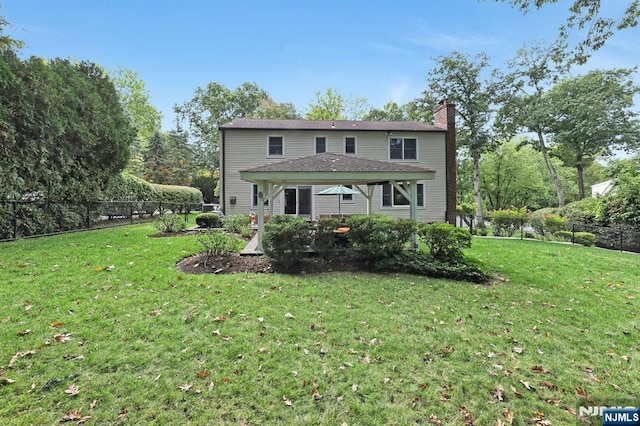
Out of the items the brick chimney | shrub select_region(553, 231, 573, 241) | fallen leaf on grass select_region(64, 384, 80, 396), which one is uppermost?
the brick chimney

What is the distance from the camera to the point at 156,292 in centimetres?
499

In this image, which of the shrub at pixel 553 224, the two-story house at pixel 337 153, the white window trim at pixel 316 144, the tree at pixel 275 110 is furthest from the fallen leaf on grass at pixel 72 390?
the tree at pixel 275 110

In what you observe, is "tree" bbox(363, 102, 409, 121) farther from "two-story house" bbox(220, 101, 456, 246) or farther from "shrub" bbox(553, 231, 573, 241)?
"shrub" bbox(553, 231, 573, 241)

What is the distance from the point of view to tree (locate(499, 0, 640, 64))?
5.32m

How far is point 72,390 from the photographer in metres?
2.65

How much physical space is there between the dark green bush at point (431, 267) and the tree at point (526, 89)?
1679 centimetres

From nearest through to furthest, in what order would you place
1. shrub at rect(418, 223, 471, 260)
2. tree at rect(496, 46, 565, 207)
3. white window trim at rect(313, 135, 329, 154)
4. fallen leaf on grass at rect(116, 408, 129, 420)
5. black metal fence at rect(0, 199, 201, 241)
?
fallen leaf on grass at rect(116, 408, 129, 420), shrub at rect(418, 223, 471, 260), black metal fence at rect(0, 199, 201, 241), white window trim at rect(313, 135, 329, 154), tree at rect(496, 46, 565, 207)

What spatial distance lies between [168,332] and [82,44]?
2627cm

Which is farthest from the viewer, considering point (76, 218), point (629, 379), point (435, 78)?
point (435, 78)

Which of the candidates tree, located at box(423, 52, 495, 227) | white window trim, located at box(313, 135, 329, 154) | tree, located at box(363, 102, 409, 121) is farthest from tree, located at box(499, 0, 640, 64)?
tree, located at box(363, 102, 409, 121)

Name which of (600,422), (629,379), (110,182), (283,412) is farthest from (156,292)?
Answer: (110,182)

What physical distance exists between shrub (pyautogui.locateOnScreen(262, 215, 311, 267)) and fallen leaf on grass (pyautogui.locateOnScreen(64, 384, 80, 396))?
14.0 ft

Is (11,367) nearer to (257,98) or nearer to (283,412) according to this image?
(283,412)

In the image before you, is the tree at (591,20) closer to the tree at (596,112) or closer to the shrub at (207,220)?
the shrub at (207,220)
